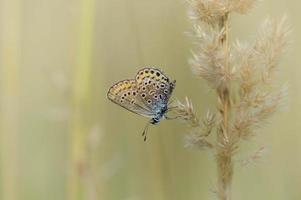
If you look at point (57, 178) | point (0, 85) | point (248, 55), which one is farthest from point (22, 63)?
point (248, 55)

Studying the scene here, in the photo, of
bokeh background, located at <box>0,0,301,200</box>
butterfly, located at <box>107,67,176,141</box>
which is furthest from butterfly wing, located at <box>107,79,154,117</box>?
bokeh background, located at <box>0,0,301,200</box>

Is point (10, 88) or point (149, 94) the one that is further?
point (10, 88)

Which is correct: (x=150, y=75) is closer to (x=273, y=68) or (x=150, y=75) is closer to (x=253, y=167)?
(x=273, y=68)

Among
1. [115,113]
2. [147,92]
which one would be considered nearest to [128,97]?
[147,92]

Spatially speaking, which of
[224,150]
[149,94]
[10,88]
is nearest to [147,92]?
[149,94]

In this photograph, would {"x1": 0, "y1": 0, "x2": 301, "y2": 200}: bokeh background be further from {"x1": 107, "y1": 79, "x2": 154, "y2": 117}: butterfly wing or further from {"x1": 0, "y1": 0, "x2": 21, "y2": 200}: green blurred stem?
{"x1": 107, "y1": 79, "x2": 154, "y2": 117}: butterfly wing

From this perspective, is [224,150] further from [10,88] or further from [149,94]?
[10,88]

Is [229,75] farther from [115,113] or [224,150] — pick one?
[115,113]

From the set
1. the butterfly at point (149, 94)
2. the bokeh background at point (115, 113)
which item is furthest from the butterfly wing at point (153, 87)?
the bokeh background at point (115, 113)
